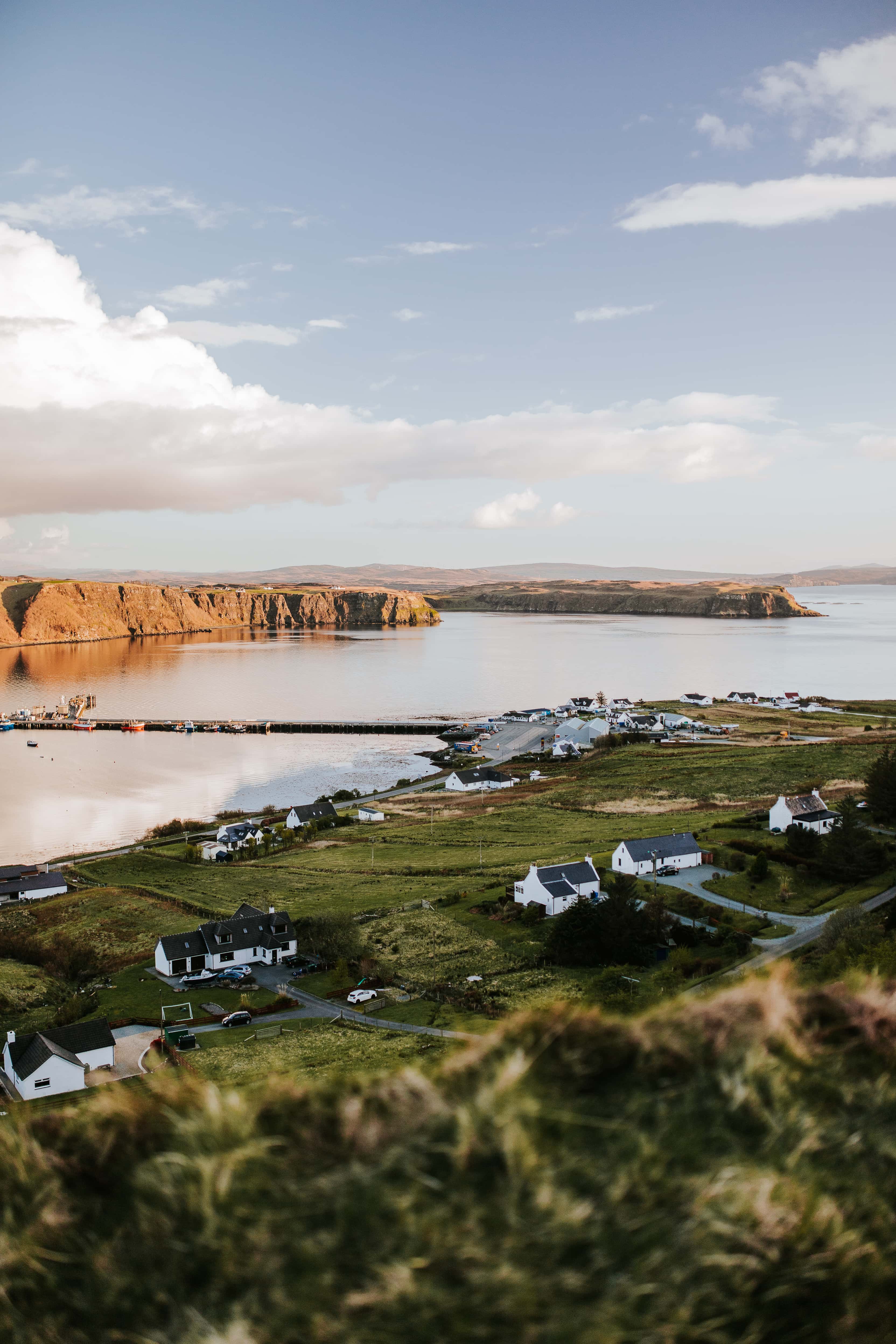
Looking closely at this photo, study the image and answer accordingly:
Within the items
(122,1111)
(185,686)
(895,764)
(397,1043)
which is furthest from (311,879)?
(185,686)

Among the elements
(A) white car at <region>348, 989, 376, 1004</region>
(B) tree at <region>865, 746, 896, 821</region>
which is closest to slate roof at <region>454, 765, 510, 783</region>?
(B) tree at <region>865, 746, 896, 821</region>

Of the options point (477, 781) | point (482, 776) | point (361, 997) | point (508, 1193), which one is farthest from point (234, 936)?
point (482, 776)

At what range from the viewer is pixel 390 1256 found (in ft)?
11.2

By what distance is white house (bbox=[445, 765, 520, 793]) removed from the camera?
7025 centimetres

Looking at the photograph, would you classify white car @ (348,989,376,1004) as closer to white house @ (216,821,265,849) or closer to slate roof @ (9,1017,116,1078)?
slate roof @ (9,1017,116,1078)

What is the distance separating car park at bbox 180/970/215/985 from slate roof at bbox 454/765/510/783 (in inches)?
1479

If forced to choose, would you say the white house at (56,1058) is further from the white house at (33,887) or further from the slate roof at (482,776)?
the slate roof at (482,776)

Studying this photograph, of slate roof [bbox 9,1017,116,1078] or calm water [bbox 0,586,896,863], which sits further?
calm water [bbox 0,586,896,863]

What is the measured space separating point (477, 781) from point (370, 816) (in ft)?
41.6

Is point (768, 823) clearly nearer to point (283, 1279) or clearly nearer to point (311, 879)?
point (311, 879)

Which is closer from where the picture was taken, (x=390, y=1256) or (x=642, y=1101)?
(x=390, y=1256)

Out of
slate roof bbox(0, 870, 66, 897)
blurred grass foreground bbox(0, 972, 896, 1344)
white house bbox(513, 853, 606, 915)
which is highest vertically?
blurred grass foreground bbox(0, 972, 896, 1344)

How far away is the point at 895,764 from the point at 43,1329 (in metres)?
45.9

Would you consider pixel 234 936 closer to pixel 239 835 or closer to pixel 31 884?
pixel 31 884
